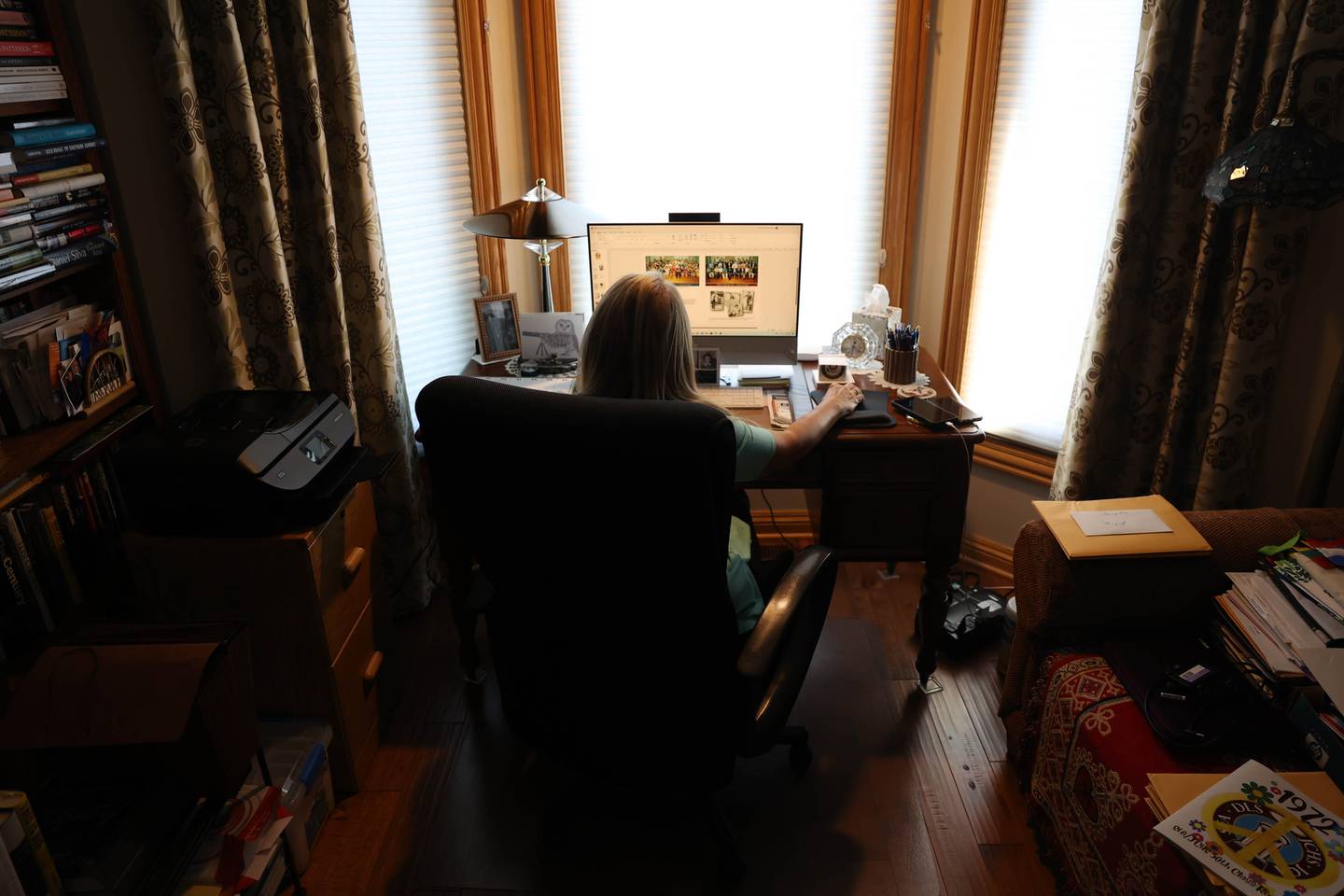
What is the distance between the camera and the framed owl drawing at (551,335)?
8.25 ft

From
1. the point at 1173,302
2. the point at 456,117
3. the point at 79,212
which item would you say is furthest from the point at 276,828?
the point at 1173,302

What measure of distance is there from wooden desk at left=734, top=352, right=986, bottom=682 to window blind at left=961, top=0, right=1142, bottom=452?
686 mm

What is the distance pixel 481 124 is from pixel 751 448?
5.30ft

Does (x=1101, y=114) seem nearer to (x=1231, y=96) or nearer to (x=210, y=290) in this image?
(x=1231, y=96)

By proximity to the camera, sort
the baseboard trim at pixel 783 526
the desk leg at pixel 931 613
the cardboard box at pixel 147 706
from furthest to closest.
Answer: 1. the baseboard trim at pixel 783 526
2. the desk leg at pixel 931 613
3. the cardboard box at pixel 147 706

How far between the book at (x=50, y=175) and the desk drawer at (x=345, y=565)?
81cm

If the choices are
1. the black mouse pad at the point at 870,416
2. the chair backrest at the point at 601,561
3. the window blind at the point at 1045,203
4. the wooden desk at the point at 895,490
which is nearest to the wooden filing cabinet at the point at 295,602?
the wooden desk at the point at 895,490

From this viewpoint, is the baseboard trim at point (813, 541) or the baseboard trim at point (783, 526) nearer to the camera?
the baseboard trim at point (813, 541)

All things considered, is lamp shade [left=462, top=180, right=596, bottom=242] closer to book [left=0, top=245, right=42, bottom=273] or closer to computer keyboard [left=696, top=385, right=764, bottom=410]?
computer keyboard [left=696, top=385, right=764, bottom=410]

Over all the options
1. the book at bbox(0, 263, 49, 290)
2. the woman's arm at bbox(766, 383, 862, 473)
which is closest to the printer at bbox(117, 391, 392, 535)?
the book at bbox(0, 263, 49, 290)

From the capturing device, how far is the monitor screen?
7.68 feet

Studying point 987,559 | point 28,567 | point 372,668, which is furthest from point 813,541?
point 28,567

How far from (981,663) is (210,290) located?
2178 mm

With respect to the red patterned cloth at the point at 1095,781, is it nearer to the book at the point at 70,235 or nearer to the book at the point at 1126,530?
the book at the point at 1126,530
